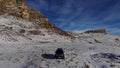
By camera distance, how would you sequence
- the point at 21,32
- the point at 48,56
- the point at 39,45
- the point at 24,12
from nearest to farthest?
the point at 48,56
the point at 39,45
the point at 21,32
the point at 24,12

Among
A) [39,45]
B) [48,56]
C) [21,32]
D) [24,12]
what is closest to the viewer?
[48,56]

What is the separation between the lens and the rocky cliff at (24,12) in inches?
2720

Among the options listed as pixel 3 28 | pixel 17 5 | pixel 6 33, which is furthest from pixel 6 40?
pixel 17 5

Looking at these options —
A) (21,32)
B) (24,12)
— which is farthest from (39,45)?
(24,12)

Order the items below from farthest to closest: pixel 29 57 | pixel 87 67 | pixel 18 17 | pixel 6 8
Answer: pixel 6 8, pixel 18 17, pixel 29 57, pixel 87 67

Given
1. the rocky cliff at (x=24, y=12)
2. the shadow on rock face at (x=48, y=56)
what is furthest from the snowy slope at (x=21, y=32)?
the shadow on rock face at (x=48, y=56)

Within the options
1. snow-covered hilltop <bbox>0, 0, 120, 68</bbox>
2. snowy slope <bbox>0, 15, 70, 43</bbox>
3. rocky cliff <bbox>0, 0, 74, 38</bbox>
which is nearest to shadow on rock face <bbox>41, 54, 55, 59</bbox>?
snow-covered hilltop <bbox>0, 0, 120, 68</bbox>

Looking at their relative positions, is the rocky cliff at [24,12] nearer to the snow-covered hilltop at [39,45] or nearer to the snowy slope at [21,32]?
the snow-covered hilltop at [39,45]

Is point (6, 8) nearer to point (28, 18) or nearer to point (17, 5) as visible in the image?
point (17, 5)

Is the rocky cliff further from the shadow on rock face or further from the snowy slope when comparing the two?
the shadow on rock face

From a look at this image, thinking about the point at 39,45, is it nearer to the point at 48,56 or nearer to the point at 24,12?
the point at 48,56

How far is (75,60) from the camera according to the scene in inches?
1073

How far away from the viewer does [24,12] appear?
71.1 metres

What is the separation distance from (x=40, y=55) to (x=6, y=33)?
24.8 metres
